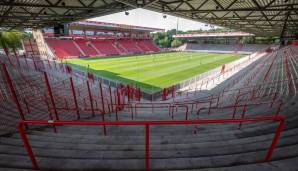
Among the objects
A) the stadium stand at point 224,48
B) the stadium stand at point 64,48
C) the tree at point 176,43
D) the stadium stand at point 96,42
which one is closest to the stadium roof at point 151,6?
the stadium stand at point 64,48

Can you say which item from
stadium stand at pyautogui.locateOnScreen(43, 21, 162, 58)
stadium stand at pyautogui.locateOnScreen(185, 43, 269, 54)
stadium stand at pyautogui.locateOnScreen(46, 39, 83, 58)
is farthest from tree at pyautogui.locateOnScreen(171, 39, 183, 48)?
stadium stand at pyautogui.locateOnScreen(46, 39, 83, 58)

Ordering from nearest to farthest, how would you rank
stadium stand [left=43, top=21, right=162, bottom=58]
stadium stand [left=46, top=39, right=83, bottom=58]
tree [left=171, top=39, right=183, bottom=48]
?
stadium stand [left=46, top=39, right=83, bottom=58] < stadium stand [left=43, top=21, right=162, bottom=58] < tree [left=171, top=39, right=183, bottom=48]

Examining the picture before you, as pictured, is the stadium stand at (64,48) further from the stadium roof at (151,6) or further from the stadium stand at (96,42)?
the stadium roof at (151,6)

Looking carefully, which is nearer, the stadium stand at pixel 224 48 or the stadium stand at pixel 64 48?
the stadium stand at pixel 64 48

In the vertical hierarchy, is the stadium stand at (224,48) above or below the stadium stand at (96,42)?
below

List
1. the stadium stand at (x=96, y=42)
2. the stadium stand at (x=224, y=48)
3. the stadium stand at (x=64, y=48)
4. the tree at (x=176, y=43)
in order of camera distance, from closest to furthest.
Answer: the stadium stand at (x=64, y=48) → the stadium stand at (x=96, y=42) → the stadium stand at (x=224, y=48) → the tree at (x=176, y=43)

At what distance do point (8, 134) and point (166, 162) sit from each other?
183 inches

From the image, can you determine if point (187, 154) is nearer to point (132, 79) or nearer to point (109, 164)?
point (109, 164)

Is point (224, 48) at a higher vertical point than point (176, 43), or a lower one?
lower

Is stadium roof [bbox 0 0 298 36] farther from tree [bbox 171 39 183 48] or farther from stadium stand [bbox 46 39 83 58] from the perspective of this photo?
tree [bbox 171 39 183 48]

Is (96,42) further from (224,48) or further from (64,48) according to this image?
(224,48)

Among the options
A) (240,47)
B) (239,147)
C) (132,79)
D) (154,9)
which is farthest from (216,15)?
(240,47)

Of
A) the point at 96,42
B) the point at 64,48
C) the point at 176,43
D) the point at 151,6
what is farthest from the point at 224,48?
the point at 151,6

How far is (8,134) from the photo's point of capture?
17.1 feet
